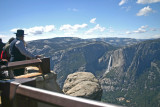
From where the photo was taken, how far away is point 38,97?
87.4 inches

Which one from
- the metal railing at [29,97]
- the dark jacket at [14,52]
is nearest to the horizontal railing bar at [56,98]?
the metal railing at [29,97]

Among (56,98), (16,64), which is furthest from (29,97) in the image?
(16,64)

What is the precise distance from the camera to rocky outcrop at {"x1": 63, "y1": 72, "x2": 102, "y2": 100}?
14.8m

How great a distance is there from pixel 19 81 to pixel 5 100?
43cm

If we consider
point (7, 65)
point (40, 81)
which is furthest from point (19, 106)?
point (40, 81)

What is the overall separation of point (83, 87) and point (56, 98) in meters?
13.5

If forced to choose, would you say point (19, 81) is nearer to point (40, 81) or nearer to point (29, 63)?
point (29, 63)

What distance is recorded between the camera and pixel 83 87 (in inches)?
601

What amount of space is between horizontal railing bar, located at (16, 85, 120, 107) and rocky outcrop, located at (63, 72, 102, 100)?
12.4 m

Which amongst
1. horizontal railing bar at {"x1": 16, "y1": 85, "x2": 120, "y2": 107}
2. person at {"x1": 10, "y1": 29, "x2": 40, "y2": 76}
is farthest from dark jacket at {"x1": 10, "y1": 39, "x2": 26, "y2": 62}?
horizontal railing bar at {"x1": 16, "y1": 85, "x2": 120, "y2": 107}

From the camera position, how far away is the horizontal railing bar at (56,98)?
5.68 feet

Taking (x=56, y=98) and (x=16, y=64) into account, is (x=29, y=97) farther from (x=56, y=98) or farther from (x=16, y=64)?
(x=16, y=64)

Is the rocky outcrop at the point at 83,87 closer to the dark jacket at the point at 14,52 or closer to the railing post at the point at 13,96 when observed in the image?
the dark jacket at the point at 14,52

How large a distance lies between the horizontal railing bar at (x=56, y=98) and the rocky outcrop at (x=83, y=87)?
12.4 meters
